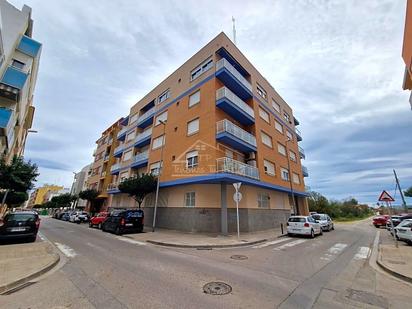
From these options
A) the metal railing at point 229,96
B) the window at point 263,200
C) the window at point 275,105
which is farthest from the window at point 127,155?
the window at point 275,105

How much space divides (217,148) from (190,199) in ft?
15.9

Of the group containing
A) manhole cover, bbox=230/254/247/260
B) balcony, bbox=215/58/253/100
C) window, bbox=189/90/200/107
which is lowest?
manhole cover, bbox=230/254/247/260

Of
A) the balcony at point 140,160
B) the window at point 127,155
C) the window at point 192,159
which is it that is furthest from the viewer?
the window at point 127,155

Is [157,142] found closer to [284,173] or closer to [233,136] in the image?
[233,136]

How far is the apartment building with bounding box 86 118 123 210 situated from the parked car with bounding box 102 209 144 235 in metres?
17.4

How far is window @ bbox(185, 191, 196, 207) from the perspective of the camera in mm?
16244

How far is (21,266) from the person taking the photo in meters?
6.05

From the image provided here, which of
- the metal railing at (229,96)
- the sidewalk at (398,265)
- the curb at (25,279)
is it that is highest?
the metal railing at (229,96)

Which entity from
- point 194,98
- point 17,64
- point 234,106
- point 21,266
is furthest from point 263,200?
point 17,64

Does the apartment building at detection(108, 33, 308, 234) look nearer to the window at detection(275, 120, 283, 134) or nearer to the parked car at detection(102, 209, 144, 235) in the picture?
the window at detection(275, 120, 283, 134)

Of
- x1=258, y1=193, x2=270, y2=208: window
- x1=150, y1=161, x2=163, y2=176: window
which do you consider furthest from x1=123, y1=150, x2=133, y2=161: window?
x1=258, y1=193, x2=270, y2=208: window

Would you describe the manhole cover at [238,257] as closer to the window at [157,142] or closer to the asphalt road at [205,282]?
the asphalt road at [205,282]

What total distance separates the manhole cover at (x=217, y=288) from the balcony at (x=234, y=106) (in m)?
13.7

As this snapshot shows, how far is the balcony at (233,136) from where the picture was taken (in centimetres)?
1555
